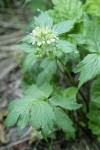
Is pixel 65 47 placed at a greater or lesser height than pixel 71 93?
greater

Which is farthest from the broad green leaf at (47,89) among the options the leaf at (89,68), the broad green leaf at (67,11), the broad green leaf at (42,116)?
the broad green leaf at (67,11)

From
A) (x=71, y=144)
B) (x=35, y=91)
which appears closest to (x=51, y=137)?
(x=71, y=144)

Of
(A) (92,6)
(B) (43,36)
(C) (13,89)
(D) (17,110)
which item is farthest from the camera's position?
(C) (13,89)

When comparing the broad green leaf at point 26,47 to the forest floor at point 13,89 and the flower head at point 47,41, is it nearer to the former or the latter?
the flower head at point 47,41

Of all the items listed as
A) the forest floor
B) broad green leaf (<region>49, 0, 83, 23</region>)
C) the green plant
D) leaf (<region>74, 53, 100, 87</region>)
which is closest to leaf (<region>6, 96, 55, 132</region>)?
the green plant

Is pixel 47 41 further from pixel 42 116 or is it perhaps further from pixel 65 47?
pixel 42 116

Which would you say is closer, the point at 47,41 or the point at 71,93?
the point at 47,41

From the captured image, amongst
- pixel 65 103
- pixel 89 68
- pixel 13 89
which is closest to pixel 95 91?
pixel 65 103
